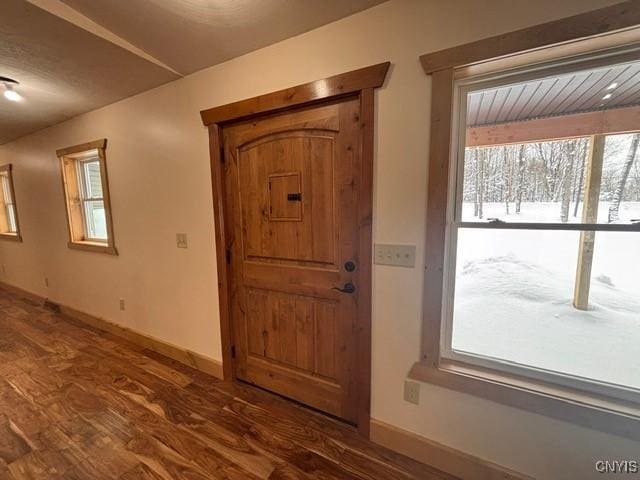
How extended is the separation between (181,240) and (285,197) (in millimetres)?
1120

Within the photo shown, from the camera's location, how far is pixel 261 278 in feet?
6.37

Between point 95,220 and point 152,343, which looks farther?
point 95,220

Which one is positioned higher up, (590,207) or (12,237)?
(590,207)

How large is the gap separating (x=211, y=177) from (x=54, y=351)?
2.48 metres

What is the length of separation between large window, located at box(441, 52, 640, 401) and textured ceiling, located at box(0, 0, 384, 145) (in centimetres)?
91

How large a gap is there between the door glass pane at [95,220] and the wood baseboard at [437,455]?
3.47 meters

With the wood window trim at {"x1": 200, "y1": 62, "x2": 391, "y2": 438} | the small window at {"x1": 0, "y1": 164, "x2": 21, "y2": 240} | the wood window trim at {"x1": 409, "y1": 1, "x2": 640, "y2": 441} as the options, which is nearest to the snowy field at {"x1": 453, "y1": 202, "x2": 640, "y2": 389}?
the wood window trim at {"x1": 409, "y1": 1, "x2": 640, "y2": 441}

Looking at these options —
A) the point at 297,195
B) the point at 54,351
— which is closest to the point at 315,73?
the point at 297,195

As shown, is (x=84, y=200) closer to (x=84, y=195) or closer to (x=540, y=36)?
(x=84, y=195)

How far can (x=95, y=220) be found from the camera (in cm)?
323

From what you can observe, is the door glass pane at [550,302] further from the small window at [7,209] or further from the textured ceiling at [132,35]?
the small window at [7,209]

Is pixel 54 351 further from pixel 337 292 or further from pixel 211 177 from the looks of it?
pixel 337 292

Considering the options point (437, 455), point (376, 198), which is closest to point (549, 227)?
point (376, 198)

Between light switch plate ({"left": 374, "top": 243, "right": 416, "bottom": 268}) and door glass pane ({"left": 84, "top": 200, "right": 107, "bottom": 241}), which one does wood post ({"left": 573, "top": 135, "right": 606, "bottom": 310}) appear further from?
door glass pane ({"left": 84, "top": 200, "right": 107, "bottom": 241})
